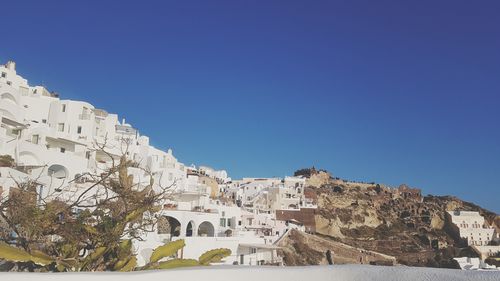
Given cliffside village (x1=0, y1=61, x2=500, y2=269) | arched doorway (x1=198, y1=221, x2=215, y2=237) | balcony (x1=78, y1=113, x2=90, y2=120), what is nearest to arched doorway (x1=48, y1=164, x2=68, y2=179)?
cliffside village (x1=0, y1=61, x2=500, y2=269)

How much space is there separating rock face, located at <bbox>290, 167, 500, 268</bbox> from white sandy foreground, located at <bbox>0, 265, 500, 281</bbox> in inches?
2003

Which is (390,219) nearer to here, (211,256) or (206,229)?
(206,229)

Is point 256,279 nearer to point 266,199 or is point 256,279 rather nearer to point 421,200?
point 266,199

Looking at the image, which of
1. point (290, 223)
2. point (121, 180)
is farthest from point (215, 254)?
point (290, 223)

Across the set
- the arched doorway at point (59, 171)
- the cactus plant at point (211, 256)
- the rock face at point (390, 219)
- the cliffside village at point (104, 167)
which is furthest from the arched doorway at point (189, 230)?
the rock face at point (390, 219)

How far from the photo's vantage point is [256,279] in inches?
137

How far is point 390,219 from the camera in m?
72.5

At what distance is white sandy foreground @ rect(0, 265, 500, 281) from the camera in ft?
9.89

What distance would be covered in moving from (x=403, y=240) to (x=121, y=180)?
213 ft

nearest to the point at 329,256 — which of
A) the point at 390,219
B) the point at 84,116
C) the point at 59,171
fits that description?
the point at 84,116

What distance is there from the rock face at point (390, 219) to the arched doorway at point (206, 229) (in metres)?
25.2

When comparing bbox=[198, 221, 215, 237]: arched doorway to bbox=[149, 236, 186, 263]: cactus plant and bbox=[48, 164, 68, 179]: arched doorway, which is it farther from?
bbox=[149, 236, 186, 263]: cactus plant

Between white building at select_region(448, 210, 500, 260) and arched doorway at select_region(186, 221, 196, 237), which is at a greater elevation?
white building at select_region(448, 210, 500, 260)

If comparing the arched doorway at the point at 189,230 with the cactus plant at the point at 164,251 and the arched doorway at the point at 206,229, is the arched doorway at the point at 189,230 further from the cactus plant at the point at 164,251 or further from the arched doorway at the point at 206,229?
the cactus plant at the point at 164,251
